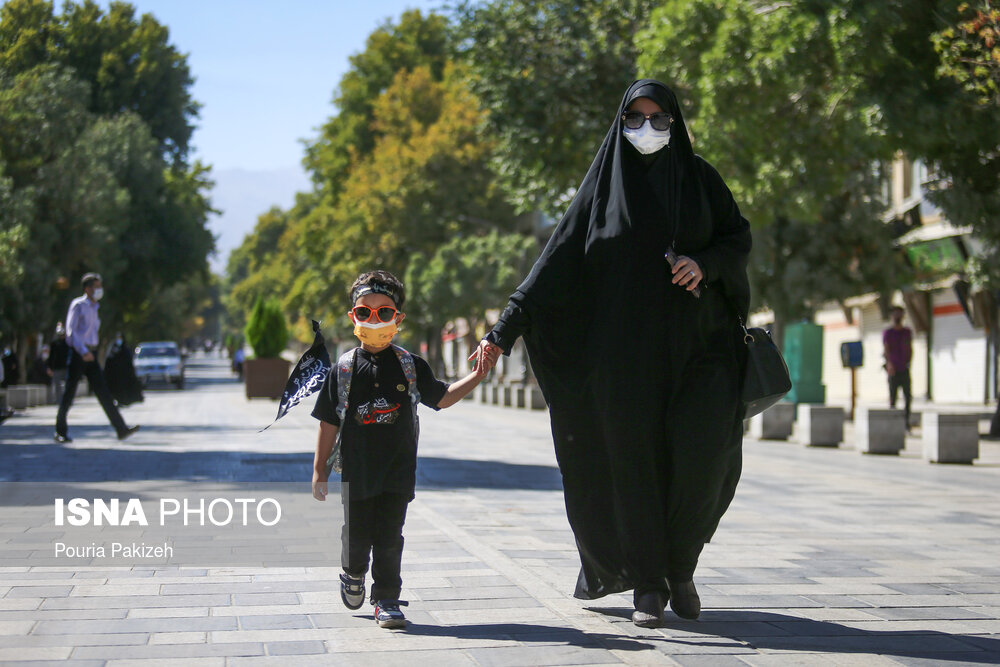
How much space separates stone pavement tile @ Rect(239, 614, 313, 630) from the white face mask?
2.26 metres

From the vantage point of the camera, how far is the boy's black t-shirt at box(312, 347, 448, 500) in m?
5.16

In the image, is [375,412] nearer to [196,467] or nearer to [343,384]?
[343,384]

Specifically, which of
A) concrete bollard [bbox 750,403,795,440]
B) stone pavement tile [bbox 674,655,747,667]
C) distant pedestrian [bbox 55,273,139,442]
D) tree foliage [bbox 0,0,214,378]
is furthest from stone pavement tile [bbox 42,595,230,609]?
concrete bollard [bbox 750,403,795,440]

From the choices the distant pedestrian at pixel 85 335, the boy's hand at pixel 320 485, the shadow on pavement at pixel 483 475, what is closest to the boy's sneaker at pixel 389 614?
the boy's hand at pixel 320 485

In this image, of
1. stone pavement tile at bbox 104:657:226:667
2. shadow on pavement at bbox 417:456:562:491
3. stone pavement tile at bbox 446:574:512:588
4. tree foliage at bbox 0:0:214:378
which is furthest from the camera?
tree foliage at bbox 0:0:214:378

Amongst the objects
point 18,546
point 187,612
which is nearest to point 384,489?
point 187,612

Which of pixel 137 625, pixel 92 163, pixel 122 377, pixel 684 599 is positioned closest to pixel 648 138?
pixel 684 599

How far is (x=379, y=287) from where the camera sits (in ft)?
17.3

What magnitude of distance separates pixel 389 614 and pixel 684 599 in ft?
3.73

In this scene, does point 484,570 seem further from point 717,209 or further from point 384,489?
point 717,209

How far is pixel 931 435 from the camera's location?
15.2 metres

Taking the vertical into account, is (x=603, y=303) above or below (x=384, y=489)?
above

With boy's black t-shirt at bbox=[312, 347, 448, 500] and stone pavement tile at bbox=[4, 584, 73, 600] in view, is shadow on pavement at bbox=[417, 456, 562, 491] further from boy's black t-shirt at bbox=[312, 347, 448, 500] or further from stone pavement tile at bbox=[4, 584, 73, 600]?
boy's black t-shirt at bbox=[312, 347, 448, 500]

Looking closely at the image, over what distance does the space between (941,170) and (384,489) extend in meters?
14.5
